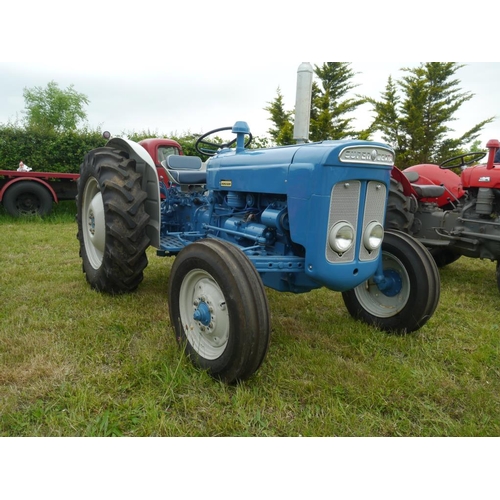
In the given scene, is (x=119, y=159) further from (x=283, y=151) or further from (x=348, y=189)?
(x=348, y=189)

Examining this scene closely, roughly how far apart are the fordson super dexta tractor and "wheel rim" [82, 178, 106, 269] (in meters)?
0.03

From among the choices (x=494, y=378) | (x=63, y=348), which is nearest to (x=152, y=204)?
(x=63, y=348)

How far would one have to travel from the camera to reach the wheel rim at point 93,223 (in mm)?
3768

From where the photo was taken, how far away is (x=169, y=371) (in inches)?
93.4

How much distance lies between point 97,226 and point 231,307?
2.11 m

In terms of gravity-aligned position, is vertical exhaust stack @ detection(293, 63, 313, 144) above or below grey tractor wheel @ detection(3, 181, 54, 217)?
above

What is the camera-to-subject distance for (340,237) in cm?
244

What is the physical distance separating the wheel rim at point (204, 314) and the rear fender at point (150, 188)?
1072mm

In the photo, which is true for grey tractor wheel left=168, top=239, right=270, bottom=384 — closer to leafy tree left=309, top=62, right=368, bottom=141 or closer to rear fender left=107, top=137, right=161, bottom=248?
rear fender left=107, top=137, right=161, bottom=248

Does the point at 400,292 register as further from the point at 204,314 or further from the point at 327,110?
the point at 327,110

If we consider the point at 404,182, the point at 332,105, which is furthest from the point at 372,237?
the point at 332,105

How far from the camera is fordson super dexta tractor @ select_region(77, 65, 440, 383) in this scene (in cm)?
225

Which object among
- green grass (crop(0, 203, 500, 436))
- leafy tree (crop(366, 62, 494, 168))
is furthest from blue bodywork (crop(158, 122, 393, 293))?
leafy tree (crop(366, 62, 494, 168))

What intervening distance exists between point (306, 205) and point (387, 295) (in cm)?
124
